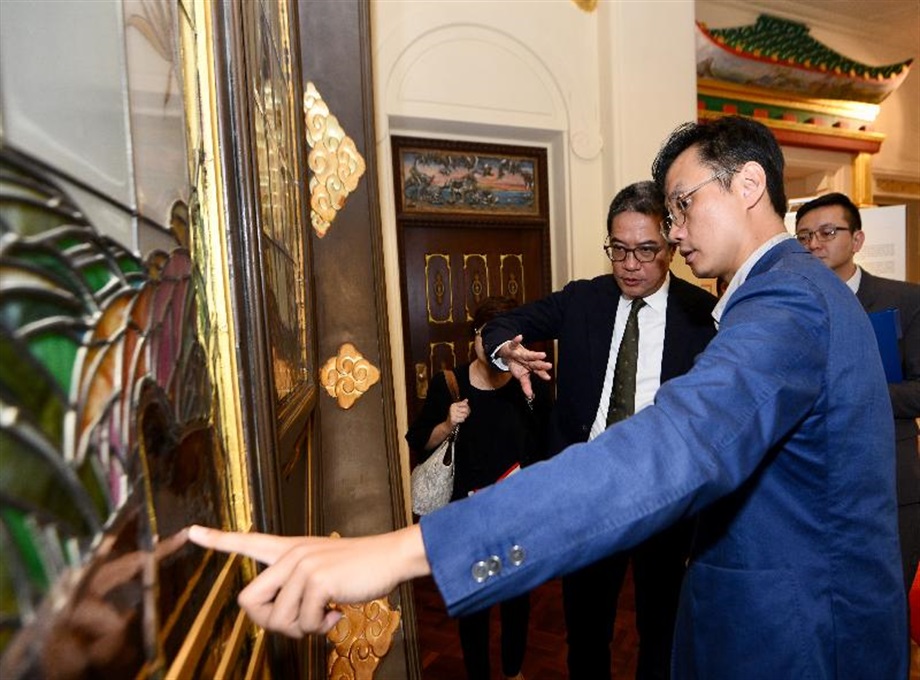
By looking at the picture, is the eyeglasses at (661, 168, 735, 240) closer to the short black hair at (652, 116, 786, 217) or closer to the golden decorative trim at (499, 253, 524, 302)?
the short black hair at (652, 116, 786, 217)

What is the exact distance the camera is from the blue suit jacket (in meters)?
0.73

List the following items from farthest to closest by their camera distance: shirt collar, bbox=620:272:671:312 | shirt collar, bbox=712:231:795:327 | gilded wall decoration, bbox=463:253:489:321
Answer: gilded wall decoration, bbox=463:253:489:321 → shirt collar, bbox=620:272:671:312 → shirt collar, bbox=712:231:795:327

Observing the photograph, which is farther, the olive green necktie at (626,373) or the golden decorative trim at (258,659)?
the olive green necktie at (626,373)

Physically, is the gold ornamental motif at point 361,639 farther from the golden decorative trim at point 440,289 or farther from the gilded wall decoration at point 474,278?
the gilded wall decoration at point 474,278

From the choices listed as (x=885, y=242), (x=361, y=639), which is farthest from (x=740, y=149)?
(x=885, y=242)

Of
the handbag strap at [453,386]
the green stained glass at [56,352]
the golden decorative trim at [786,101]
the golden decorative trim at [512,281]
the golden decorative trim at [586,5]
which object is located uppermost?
the golden decorative trim at [586,5]

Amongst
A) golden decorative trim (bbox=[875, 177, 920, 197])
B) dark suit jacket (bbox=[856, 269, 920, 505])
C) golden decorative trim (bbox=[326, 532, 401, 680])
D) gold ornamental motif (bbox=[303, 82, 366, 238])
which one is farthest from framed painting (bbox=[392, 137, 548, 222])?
golden decorative trim (bbox=[875, 177, 920, 197])

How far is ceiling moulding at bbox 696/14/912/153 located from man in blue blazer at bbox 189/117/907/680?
502 centimetres

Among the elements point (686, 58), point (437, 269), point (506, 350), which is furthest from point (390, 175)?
point (686, 58)

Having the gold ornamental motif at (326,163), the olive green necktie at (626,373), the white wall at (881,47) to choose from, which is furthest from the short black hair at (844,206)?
the white wall at (881,47)

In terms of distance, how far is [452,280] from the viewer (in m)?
5.09

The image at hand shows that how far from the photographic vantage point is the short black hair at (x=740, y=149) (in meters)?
1.39

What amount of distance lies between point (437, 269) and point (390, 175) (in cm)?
99

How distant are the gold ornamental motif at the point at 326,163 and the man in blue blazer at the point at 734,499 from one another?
848 millimetres
